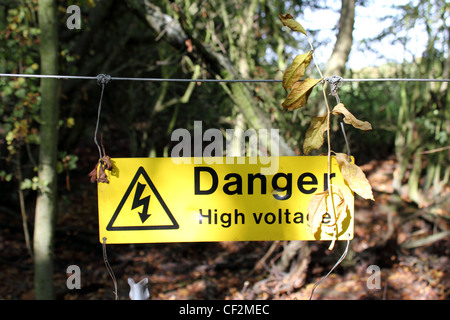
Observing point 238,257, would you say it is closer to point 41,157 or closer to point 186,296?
point 186,296

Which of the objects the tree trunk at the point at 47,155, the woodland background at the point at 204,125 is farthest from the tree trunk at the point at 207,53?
the tree trunk at the point at 47,155

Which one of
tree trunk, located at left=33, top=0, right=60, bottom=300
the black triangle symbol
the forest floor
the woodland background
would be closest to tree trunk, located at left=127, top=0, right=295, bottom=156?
the woodland background

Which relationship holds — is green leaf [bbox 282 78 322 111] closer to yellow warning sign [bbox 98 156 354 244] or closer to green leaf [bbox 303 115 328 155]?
green leaf [bbox 303 115 328 155]

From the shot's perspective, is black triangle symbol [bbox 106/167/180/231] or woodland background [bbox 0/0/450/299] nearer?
black triangle symbol [bbox 106/167/180/231]

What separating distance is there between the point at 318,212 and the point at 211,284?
3.68 metres

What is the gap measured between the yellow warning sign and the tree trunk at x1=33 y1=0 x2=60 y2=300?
186 cm

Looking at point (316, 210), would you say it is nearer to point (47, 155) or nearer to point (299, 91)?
point (299, 91)

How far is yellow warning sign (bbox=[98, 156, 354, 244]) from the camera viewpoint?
70.3 inches

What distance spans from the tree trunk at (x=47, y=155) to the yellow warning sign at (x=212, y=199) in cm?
186

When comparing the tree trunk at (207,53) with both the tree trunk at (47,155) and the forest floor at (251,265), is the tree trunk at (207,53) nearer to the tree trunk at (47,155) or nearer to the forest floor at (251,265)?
the tree trunk at (47,155)

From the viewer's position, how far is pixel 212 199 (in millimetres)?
1822

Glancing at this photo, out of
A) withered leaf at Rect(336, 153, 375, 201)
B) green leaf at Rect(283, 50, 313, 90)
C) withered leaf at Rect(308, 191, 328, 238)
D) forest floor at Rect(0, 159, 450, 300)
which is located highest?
green leaf at Rect(283, 50, 313, 90)

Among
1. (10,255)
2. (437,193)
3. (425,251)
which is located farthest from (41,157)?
(437,193)

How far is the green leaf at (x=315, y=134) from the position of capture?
177 centimetres
